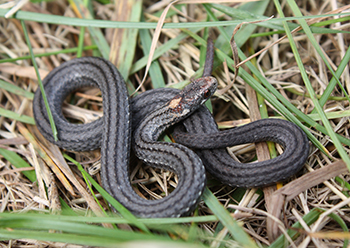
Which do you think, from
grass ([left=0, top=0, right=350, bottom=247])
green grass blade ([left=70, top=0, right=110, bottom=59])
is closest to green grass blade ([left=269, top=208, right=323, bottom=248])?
grass ([left=0, top=0, right=350, bottom=247])

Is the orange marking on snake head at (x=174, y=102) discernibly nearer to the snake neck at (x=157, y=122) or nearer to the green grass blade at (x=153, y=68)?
the snake neck at (x=157, y=122)

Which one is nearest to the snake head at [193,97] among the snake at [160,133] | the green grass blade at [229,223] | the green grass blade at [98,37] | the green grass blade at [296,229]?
the snake at [160,133]

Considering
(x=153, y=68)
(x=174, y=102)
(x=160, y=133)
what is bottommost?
(x=160, y=133)

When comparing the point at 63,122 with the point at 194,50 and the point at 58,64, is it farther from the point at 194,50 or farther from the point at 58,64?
the point at 194,50

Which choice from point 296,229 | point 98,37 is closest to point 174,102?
point 98,37

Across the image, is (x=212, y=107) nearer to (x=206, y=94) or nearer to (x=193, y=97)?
(x=206, y=94)
